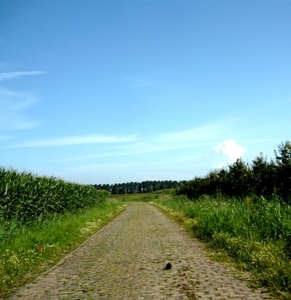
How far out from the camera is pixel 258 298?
537cm

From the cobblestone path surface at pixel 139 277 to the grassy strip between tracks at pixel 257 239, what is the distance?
538 millimetres

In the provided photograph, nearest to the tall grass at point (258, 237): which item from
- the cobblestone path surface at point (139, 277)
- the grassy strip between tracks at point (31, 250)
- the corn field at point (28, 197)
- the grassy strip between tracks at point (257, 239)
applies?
the grassy strip between tracks at point (257, 239)

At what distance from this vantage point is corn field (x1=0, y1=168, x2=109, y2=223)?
14.8 m

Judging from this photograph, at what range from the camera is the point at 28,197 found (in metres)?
17.1

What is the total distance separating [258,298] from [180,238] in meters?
8.19

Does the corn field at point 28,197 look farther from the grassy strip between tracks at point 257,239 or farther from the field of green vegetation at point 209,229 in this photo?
the grassy strip between tracks at point 257,239

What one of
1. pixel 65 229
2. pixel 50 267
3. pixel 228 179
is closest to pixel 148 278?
pixel 50 267

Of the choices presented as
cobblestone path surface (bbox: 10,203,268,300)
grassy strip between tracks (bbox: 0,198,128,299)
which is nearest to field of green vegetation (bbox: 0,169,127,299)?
grassy strip between tracks (bbox: 0,198,128,299)

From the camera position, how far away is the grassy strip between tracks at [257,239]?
6.42m

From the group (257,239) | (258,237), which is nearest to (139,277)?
(257,239)

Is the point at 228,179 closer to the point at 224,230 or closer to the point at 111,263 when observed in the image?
the point at 224,230

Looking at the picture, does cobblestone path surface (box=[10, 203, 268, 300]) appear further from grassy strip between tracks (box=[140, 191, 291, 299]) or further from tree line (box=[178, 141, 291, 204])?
tree line (box=[178, 141, 291, 204])

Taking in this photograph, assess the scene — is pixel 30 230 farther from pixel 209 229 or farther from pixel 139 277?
pixel 139 277

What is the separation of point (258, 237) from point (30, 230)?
32.7ft
